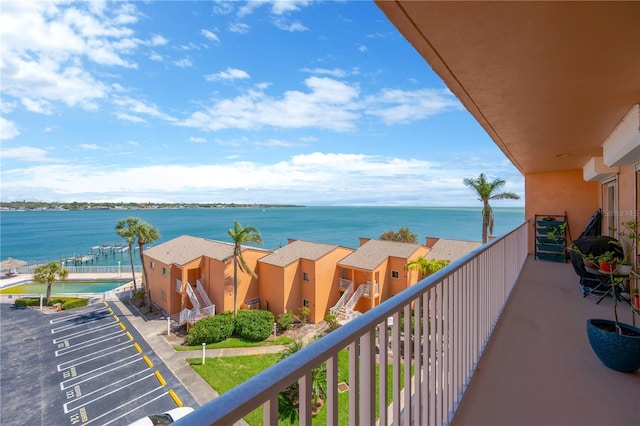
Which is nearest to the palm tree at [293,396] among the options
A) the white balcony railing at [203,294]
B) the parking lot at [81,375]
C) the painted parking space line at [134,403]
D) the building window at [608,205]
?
the building window at [608,205]

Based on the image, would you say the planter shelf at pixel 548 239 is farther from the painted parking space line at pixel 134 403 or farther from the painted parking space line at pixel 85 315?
the painted parking space line at pixel 85 315

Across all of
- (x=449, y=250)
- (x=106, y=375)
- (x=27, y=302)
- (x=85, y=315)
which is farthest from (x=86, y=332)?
(x=449, y=250)

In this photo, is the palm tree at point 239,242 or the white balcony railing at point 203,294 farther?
the white balcony railing at point 203,294

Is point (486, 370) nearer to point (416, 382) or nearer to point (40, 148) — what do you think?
point (416, 382)

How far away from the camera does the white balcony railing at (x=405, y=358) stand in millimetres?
578

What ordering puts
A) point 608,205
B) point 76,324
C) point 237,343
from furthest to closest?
point 76,324, point 237,343, point 608,205

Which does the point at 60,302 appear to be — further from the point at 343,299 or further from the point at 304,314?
the point at 343,299

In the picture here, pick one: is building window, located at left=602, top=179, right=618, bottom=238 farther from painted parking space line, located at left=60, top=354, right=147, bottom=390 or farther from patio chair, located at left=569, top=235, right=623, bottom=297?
painted parking space line, located at left=60, top=354, right=147, bottom=390

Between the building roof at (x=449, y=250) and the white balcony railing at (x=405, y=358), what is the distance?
1515 centimetres

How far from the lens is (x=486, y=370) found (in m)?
2.28

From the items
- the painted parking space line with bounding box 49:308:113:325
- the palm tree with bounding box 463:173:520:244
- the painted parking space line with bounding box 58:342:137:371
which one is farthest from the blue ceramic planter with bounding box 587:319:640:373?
the painted parking space line with bounding box 49:308:113:325

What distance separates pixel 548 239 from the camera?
7.44 m

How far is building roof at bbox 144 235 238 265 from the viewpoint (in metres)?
18.2

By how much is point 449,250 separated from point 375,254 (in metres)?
4.62
